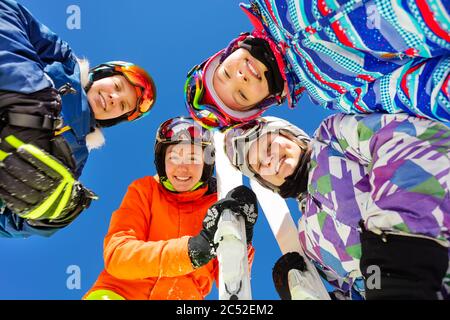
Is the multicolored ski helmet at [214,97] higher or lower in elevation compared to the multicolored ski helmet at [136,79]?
lower

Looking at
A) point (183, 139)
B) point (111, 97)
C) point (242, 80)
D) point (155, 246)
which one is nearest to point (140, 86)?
point (111, 97)

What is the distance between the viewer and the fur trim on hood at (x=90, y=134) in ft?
5.47

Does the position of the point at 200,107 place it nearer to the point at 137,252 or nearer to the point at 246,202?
the point at 246,202

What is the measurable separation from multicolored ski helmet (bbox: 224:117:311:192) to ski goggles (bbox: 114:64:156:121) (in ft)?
1.76

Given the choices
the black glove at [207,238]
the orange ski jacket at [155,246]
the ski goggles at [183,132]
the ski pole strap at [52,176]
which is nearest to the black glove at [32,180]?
the ski pole strap at [52,176]

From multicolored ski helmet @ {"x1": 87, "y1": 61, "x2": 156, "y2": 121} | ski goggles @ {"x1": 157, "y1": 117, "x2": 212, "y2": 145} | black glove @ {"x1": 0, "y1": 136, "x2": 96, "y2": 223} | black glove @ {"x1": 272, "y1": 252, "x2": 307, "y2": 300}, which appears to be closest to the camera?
black glove @ {"x1": 0, "y1": 136, "x2": 96, "y2": 223}

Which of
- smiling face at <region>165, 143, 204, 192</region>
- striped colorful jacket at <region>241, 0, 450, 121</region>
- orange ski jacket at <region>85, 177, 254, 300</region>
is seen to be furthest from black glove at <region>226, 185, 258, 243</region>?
smiling face at <region>165, 143, 204, 192</region>

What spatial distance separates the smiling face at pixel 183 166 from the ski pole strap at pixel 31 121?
0.84 metres

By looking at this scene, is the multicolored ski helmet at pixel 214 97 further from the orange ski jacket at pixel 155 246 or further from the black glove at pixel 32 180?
the black glove at pixel 32 180

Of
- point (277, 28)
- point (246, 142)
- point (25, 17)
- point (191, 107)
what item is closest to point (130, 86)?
point (191, 107)

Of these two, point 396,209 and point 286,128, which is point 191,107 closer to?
point 286,128

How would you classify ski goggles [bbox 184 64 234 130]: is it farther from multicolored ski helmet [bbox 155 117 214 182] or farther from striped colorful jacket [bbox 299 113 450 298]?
striped colorful jacket [bbox 299 113 450 298]

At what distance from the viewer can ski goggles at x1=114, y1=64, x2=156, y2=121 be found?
6.15ft
